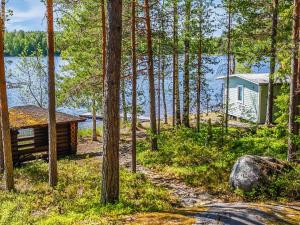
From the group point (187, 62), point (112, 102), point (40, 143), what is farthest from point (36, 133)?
point (112, 102)

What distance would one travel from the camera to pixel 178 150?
2005cm

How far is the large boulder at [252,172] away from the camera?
40.8ft

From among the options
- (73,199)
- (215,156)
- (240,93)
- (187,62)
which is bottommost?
(73,199)

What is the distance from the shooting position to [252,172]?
41.3 feet

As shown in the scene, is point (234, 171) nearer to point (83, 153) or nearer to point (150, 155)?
point (150, 155)

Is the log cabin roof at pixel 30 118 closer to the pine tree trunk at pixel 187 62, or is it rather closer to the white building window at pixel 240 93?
the pine tree trunk at pixel 187 62

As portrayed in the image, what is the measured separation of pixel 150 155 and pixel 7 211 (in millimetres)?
9230

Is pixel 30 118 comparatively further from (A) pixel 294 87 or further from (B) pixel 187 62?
(A) pixel 294 87

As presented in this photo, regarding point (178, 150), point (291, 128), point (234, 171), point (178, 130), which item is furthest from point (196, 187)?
point (178, 130)

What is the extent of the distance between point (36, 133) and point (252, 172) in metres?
15.0

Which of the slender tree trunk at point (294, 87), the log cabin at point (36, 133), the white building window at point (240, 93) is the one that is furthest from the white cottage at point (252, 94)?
the log cabin at point (36, 133)

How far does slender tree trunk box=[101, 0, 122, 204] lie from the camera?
370 inches

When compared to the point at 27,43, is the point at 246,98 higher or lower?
lower

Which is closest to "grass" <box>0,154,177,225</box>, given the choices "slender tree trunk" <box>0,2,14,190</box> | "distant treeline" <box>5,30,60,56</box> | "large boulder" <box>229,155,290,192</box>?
"slender tree trunk" <box>0,2,14,190</box>
